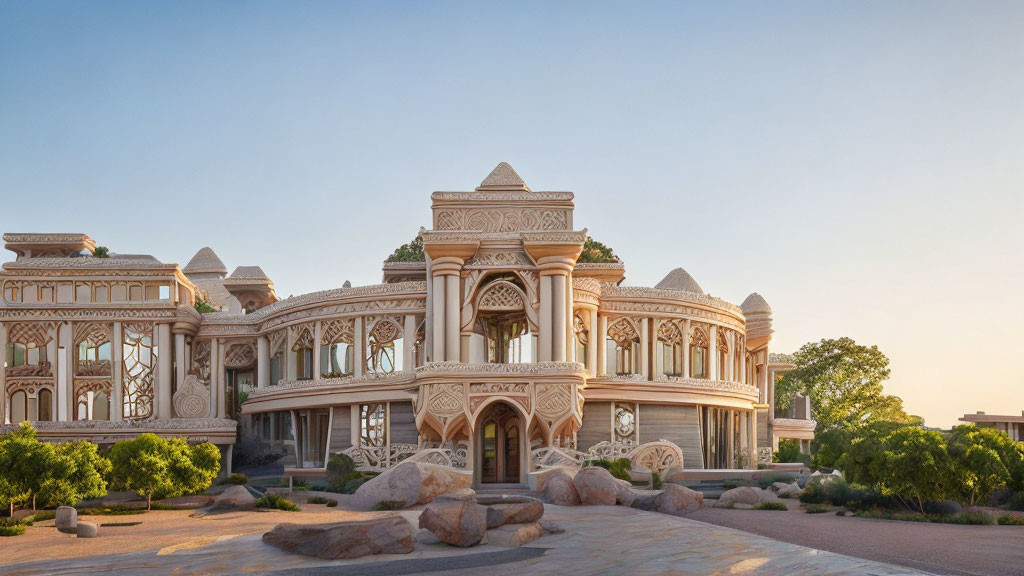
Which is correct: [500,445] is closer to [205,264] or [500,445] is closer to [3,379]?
[3,379]

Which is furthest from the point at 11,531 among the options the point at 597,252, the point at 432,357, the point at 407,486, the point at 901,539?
the point at 597,252

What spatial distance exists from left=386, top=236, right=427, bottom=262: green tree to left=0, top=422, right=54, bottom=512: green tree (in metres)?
39.4

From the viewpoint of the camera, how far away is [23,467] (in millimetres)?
29250

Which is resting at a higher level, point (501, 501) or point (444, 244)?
point (444, 244)

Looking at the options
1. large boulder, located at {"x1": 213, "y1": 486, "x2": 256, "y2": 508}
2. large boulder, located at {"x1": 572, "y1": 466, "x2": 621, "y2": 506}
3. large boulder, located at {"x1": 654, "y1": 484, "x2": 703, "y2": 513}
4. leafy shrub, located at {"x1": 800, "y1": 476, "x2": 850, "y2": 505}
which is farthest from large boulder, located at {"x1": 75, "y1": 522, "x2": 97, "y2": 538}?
leafy shrub, located at {"x1": 800, "y1": 476, "x2": 850, "y2": 505}

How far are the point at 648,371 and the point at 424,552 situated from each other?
95.3 feet

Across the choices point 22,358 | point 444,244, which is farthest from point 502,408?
point 22,358

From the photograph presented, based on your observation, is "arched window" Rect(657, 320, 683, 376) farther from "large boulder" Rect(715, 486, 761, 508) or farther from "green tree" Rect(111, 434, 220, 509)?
"green tree" Rect(111, 434, 220, 509)

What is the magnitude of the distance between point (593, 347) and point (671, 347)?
5.22m

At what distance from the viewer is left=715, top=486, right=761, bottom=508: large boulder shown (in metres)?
32.4

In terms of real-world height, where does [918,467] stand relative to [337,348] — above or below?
below

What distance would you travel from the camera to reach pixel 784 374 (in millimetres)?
76688

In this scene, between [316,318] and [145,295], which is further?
[145,295]

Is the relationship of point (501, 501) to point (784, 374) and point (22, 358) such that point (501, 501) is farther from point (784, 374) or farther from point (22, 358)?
point (784, 374)
